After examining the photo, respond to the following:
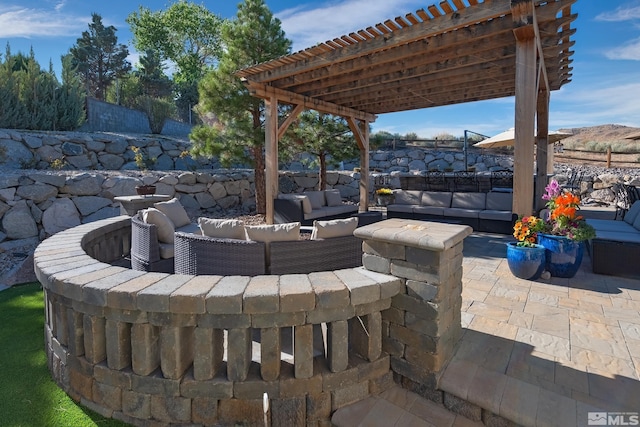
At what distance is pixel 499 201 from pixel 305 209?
337 centimetres

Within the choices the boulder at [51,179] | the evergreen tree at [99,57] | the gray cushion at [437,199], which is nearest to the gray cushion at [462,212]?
the gray cushion at [437,199]

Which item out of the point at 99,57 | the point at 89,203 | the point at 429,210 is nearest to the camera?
the point at 429,210

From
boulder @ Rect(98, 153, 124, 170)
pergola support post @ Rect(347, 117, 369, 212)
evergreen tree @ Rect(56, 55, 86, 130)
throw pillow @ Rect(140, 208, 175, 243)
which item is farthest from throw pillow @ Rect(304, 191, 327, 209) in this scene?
evergreen tree @ Rect(56, 55, 86, 130)

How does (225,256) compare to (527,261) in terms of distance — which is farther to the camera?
(527,261)

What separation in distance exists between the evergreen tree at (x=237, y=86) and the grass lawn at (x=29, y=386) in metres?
4.72

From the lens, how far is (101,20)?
18.5 meters

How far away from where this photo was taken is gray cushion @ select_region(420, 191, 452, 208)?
6270mm

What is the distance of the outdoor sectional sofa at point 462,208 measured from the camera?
5371mm

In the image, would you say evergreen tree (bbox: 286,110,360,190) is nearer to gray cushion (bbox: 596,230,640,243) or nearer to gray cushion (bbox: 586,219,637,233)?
gray cushion (bbox: 586,219,637,233)

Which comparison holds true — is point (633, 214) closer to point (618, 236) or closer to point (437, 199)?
point (618, 236)

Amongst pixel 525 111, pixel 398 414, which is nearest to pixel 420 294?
pixel 398 414

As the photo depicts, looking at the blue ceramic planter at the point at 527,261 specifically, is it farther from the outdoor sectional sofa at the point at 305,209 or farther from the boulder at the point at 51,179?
the boulder at the point at 51,179

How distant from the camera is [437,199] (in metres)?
6.39

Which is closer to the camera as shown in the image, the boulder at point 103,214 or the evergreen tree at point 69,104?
the boulder at point 103,214
